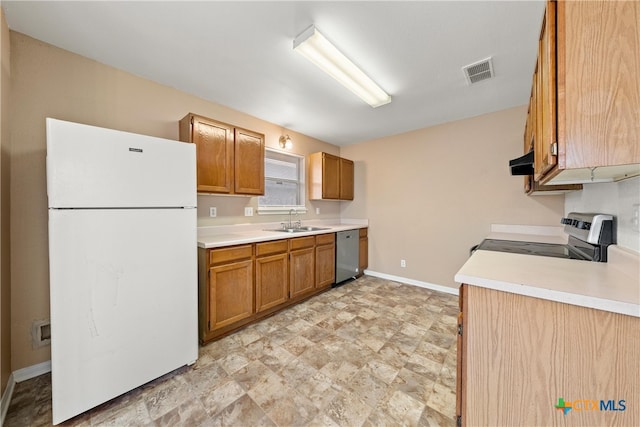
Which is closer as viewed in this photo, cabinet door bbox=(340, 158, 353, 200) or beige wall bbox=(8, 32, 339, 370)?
beige wall bbox=(8, 32, 339, 370)

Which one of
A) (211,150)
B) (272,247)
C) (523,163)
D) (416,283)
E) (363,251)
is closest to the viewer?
(523,163)

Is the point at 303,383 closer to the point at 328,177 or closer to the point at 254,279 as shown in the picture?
the point at 254,279

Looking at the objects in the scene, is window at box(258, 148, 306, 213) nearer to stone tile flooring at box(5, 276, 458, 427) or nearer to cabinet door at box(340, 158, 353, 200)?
cabinet door at box(340, 158, 353, 200)

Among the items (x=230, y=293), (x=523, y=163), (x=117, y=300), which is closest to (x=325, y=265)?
(x=230, y=293)

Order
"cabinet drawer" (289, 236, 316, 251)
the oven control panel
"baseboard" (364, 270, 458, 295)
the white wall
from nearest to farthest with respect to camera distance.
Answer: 1. the white wall
2. the oven control panel
3. "cabinet drawer" (289, 236, 316, 251)
4. "baseboard" (364, 270, 458, 295)

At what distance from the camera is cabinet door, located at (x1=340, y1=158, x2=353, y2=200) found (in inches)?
158

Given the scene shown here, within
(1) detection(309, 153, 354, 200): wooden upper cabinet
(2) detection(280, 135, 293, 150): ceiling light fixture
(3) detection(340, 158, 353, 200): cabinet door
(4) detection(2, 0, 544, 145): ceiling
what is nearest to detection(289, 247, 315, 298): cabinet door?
(1) detection(309, 153, 354, 200): wooden upper cabinet

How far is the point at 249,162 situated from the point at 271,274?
51.3 inches

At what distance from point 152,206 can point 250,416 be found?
146 cm

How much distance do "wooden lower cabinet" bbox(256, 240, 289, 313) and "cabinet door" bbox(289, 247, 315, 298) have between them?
0.25 feet

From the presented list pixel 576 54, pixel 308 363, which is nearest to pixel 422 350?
pixel 308 363

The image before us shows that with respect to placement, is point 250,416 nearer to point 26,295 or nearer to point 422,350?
point 422,350

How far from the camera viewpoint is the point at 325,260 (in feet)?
10.7

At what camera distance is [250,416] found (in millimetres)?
1362
